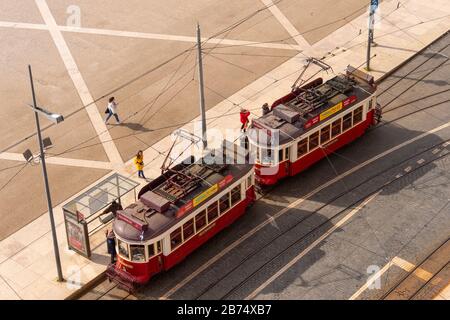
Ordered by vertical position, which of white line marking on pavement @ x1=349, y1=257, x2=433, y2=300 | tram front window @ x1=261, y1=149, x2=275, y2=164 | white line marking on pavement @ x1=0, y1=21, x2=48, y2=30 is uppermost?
white line marking on pavement @ x1=0, y1=21, x2=48, y2=30

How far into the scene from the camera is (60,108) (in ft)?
138

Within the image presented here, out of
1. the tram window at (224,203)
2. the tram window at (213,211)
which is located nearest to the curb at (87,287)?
the tram window at (213,211)

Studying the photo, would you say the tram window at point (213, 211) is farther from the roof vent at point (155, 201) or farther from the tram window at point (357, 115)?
the tram window at point (357, 115)

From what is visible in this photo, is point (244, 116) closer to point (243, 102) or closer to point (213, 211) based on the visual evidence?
point (243, 102)

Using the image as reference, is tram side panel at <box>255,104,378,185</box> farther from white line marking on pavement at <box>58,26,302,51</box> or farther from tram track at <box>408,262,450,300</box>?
white line marking on pavement at <box>58,26,302,51</box>

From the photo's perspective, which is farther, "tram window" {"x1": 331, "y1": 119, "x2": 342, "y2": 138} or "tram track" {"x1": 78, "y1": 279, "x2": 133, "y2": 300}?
"tram window" {"x1": 331, "y1": 119, "x2": 342, "y2": 138}

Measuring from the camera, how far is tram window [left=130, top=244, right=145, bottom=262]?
29594 millimetres

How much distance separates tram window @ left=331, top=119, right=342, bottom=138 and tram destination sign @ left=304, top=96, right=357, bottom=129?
27.2 inches

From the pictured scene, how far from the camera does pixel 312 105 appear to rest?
3550 centimetres

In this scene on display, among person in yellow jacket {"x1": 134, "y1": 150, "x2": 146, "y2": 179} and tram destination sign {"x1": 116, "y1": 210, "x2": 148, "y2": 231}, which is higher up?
tram destination sign {"x1": 116, "y1": 210, "x2": 148, "y2": 231}

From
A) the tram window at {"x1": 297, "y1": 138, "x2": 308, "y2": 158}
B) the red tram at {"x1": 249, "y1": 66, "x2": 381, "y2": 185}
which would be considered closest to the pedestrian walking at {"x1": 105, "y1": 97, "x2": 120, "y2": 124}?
the red tram at {"x1": 249, "y1": 66, "x2": 381, "y2": 185}

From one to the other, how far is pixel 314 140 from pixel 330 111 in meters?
1.53
